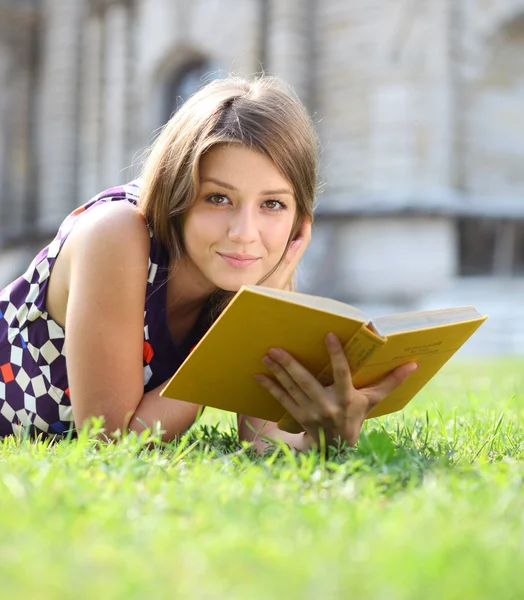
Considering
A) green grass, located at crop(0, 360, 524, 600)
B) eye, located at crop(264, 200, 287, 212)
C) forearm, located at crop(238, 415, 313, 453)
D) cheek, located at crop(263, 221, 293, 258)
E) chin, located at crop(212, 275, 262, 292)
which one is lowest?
forearm, located at crop(238, 415, 313, 453)

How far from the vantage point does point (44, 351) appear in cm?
251

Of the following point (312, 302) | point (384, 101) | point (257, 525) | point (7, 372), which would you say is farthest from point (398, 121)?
point (257, 525)

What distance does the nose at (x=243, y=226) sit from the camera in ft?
7.03

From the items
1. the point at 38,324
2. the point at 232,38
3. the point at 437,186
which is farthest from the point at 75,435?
the point at 232,38

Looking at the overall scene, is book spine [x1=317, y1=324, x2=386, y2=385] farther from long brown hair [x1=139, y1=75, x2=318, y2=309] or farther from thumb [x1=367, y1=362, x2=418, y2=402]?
long brown hair [x1=139, y1=75, x2=318, y2=309]

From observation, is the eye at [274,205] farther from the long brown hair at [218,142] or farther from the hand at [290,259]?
the hand at [290,259]

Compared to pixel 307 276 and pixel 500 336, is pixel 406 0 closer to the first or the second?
pixel 307 276

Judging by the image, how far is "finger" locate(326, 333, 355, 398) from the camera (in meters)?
1.88

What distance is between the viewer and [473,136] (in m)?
10.9

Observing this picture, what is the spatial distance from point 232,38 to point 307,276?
170 inches

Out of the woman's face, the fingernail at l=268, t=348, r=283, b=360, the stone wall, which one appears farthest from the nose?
the stone wall

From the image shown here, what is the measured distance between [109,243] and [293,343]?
64cm

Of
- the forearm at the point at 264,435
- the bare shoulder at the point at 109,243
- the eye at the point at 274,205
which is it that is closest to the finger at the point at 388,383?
the forearm at the point at 264,435

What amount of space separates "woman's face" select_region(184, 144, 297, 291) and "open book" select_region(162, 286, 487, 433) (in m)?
0.33
